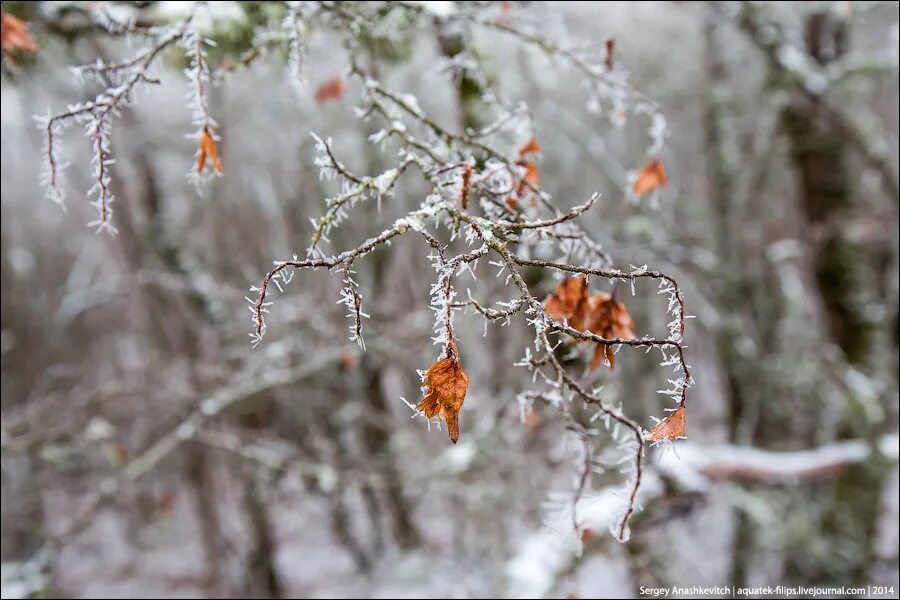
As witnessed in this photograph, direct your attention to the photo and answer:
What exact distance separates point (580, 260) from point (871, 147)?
328 centimetres

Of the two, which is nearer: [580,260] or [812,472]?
[580,260]

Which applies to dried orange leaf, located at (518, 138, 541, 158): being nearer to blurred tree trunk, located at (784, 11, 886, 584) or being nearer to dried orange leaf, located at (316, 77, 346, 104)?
dried orange leaf, located at (316, 77, 346, 104)

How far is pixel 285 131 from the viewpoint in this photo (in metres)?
9.54

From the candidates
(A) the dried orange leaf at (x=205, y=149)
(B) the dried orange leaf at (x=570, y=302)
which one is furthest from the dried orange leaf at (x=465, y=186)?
(A) the dried orange leaf at (x=205, y=149)

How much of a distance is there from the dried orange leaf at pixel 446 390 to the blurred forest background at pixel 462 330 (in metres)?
0.39

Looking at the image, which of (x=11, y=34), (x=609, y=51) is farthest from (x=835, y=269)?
(x=11, y=34)

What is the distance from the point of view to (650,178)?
228 cm

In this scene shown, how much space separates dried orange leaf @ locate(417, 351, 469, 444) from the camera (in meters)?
1.18

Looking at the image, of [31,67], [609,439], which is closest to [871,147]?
[609,439]

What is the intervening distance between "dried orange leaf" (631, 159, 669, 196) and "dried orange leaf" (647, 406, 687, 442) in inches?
49.3

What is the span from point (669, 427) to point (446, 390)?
1.47 ft

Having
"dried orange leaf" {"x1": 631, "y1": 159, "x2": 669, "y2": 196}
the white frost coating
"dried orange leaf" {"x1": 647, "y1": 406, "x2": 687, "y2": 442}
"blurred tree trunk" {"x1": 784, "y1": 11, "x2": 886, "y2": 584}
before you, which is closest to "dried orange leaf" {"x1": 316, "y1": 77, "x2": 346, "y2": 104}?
"dried orange leaf" {"x1": 631, "y1": 159, "x2": 669, "y2": 196}

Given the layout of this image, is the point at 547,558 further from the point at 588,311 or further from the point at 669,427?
the point at 669,427

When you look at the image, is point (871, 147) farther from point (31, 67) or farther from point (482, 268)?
point (31, 67)
